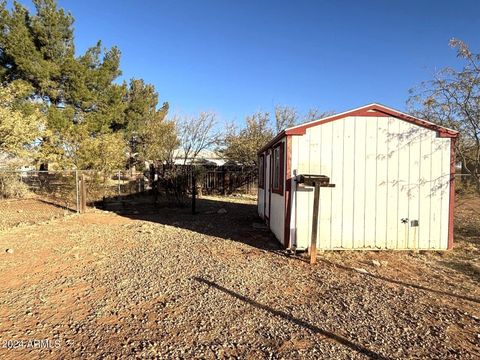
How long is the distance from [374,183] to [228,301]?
395 cm

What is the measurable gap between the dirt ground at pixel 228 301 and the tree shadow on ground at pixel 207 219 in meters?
0.54

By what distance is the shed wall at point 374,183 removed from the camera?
6.13 meters

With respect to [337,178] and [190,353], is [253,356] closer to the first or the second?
[190,353]

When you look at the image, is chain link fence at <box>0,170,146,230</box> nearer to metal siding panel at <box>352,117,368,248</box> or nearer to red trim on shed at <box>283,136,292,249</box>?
red trim on shed at <box>283,136,292,249</box>

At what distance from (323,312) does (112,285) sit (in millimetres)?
2815

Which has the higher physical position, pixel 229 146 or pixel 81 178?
pixel 229 146

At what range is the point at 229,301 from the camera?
3785mm

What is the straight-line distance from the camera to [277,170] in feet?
24.3

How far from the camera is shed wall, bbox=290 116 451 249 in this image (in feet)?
20.1

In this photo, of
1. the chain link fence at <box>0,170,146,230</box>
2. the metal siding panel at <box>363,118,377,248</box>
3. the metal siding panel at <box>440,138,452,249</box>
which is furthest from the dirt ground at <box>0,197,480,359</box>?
the chain link fence at <box>0,170,146,230</box>

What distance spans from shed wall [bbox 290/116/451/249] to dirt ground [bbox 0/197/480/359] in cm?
41

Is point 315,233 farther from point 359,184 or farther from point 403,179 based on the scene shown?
point 403,179

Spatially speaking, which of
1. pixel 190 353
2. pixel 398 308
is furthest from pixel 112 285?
pixel 398 308

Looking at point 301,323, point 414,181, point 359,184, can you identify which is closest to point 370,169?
point 359,184
